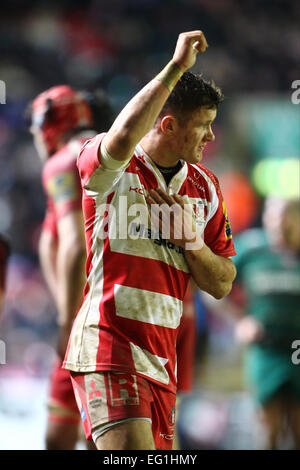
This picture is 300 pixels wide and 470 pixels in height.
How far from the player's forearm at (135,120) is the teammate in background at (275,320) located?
314cm

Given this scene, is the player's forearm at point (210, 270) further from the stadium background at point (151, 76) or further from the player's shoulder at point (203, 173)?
the stadium background at point (151, 76)

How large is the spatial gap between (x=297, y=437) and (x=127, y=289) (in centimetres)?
328

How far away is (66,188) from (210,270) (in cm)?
133

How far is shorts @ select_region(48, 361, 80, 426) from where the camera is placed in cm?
338

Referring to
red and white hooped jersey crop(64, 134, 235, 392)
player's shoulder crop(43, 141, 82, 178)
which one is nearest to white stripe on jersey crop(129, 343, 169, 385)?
red and white hooped jersey crop(64, 134, 235, 392)

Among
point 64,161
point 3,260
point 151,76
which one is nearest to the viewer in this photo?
point 64,161

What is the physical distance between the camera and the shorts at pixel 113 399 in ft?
7.00

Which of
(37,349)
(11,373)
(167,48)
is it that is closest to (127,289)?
(11,373)

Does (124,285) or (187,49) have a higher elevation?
(187,49)

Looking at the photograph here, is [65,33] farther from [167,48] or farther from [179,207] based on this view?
[179,207]

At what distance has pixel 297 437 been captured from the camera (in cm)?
495

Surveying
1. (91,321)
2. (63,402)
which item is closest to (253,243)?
(63,402)

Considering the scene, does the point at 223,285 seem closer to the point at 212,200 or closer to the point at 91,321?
the point at 212,200

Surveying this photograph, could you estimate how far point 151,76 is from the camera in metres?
13.5
